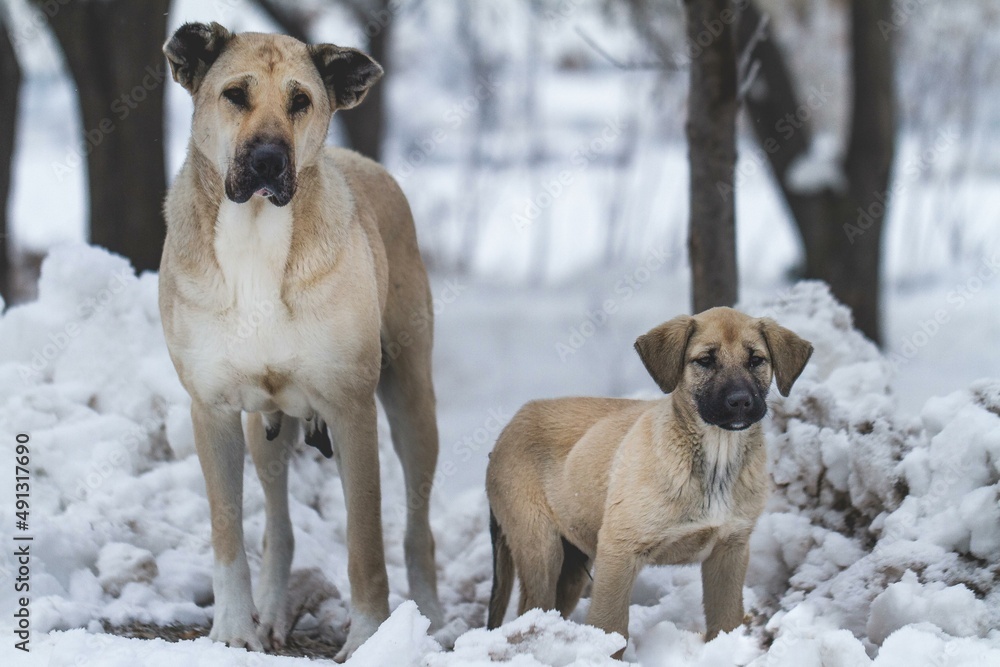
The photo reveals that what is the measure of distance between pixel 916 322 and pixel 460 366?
4.97 meters

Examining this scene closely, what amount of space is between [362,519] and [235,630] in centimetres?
68

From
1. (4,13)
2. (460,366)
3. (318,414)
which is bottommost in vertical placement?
(460,366)

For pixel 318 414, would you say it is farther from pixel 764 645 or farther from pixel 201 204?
pixel 764 645

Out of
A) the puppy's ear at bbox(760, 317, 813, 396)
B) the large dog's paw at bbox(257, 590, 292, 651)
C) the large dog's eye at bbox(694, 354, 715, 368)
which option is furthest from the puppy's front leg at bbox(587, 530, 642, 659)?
the large dog's paw at bbox(257, 590, 292, 651)

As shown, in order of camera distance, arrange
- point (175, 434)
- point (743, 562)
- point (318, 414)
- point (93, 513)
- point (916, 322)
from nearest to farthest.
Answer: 1. point (743, 562)
2. point (318, 414)
3. point (93, 513)
4. point (175, 434)
5. point (916, 322)

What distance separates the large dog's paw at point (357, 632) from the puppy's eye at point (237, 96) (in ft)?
7.05

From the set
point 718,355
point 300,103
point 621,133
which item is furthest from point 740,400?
point 621,133

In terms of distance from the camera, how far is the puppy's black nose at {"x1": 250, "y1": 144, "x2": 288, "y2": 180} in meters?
4.38

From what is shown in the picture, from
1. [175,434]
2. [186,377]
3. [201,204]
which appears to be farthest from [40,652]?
[175,434]

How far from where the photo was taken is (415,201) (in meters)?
15.6

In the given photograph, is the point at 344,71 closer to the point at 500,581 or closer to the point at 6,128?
the point at 500,581

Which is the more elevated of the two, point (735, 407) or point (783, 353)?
point (783, 353)

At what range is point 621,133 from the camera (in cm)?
1368

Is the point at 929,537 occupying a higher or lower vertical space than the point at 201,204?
lower
